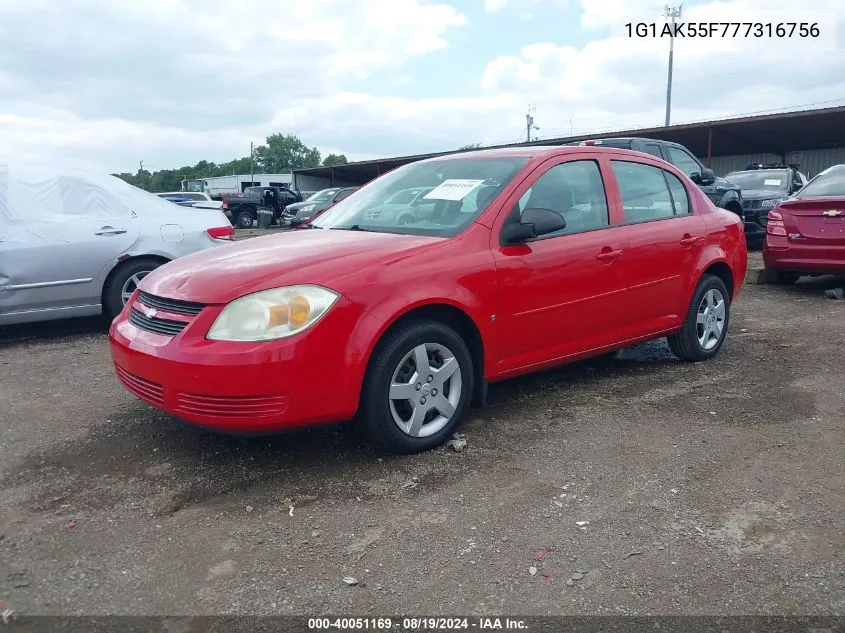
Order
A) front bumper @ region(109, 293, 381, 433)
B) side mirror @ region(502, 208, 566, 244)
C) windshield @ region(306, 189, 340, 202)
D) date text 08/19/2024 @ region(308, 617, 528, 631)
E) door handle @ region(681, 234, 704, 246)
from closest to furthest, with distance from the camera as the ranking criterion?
date text 08/19/2024 @ region(308, 617, 528, 631) < front bumper @ region(109, 293, 381, 433) < side mirror @ region(502, 208, 566, 244) < door handle @ region(681, 234, 704, 246) < windshield @ region(306, 189, 340, 202)

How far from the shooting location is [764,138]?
24.2 metres

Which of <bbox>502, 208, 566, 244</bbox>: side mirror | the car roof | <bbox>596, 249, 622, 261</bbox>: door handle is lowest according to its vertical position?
<bbox>596, 249, 622, 261</bbox>: door handle

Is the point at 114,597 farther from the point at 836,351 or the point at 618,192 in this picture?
the point at 836,351

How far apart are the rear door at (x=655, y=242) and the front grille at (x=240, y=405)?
249 cm

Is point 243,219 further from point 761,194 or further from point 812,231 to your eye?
point 812,231

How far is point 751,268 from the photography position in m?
9.62

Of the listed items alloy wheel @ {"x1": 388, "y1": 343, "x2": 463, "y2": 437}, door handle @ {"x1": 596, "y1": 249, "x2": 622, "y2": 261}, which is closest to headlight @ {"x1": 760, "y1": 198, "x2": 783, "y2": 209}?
door handle @ {"x1": 596, "y1": 249, "x2": 622, "y2": 261}

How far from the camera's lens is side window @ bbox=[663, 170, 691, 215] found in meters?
5.19

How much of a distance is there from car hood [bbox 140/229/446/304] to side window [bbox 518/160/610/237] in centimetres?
79

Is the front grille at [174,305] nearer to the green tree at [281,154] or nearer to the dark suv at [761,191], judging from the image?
the dark suv at [761,191]

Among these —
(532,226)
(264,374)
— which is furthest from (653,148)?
(264,374)

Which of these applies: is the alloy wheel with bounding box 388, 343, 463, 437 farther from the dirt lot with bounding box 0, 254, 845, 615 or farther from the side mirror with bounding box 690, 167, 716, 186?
the side mirror with bounding box 690, 167, 716, 186

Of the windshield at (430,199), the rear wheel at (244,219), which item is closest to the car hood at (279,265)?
the windshield at (430,199)

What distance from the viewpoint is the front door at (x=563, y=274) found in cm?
396
